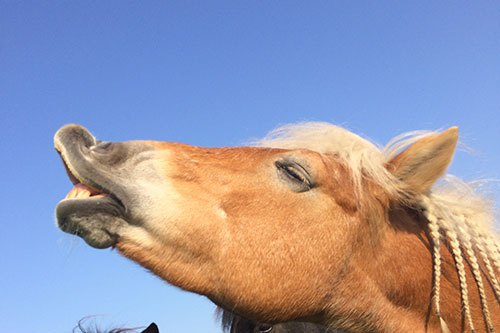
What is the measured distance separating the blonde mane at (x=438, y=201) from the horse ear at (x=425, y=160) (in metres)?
0.07

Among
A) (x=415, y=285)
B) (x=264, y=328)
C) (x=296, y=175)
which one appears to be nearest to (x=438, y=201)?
(x=415, y=285)

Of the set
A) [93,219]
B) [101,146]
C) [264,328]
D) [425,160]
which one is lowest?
[264,328]

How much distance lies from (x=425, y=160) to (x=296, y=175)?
2.85 ft

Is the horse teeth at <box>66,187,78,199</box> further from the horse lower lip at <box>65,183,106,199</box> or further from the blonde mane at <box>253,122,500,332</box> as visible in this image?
the blonde mane at <box>253,122,500,332</box>

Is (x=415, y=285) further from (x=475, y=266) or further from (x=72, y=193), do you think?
(x=72, y=193)

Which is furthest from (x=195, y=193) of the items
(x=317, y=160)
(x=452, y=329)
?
(x=452, y=329)

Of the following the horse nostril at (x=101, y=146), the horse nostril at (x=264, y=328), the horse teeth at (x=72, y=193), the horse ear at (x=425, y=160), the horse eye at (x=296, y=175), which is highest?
the horse ear at (x=425, y=160)

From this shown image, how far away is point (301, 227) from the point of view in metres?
2.64

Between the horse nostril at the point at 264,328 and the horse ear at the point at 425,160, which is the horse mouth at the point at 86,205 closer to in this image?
the horse nostril at the point at 264,328

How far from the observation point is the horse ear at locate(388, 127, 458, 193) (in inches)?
106

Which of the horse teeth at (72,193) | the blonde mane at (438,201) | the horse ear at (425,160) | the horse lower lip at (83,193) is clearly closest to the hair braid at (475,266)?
the blonde mane at (438,201)

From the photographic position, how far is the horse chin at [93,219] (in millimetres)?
2355

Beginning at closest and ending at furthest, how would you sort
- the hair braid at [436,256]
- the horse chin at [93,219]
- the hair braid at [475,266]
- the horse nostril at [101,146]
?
the horse chin at [93,219] < the horse nostril at [101,146] < the hair braid at [436,256] < the hair braid at [475,266]

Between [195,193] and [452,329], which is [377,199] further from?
[195,193]
